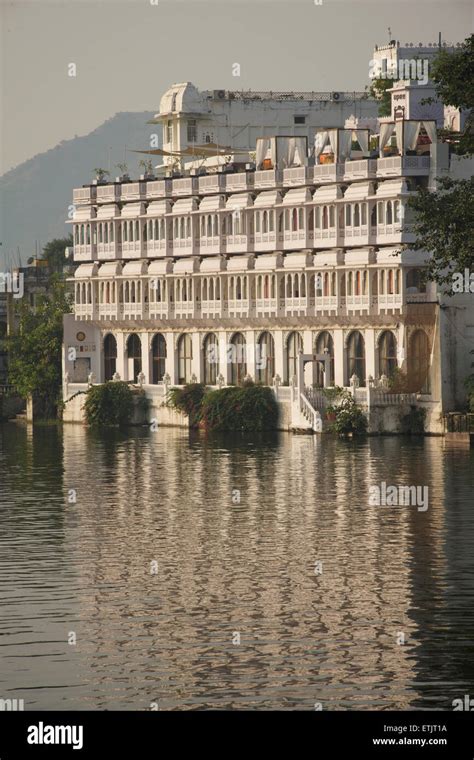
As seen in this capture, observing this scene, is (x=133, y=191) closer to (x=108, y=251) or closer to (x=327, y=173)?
(x=108, y=251)

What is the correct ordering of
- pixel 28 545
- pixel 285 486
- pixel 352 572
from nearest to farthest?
1. pixel 352 572
2. pixel 28 545
3. pixel 285 486

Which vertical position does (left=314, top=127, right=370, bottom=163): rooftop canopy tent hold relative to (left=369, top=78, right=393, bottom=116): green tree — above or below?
below

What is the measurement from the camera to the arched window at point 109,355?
143500 millimetres

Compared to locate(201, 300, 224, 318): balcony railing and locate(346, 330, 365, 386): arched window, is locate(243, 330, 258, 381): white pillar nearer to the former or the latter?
locate(201, 300, 224, 318): balcony railing

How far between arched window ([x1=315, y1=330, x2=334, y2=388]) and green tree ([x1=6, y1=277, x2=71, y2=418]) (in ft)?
72.4

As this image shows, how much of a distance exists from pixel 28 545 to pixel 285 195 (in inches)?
2579

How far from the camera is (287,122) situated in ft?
577

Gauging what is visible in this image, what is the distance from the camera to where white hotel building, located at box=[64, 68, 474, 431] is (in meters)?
116

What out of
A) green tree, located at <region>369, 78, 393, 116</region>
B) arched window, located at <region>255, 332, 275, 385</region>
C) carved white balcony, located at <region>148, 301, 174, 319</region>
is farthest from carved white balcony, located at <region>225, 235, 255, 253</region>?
green tree, located at <region>369, 78, 393, 116</region>

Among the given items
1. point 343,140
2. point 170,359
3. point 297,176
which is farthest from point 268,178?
point 170,359

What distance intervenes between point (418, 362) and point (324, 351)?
1009cm

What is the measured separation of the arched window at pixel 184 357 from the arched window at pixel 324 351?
1305 cm

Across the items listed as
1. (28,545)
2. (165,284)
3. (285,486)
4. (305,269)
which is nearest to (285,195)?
(305,269)
